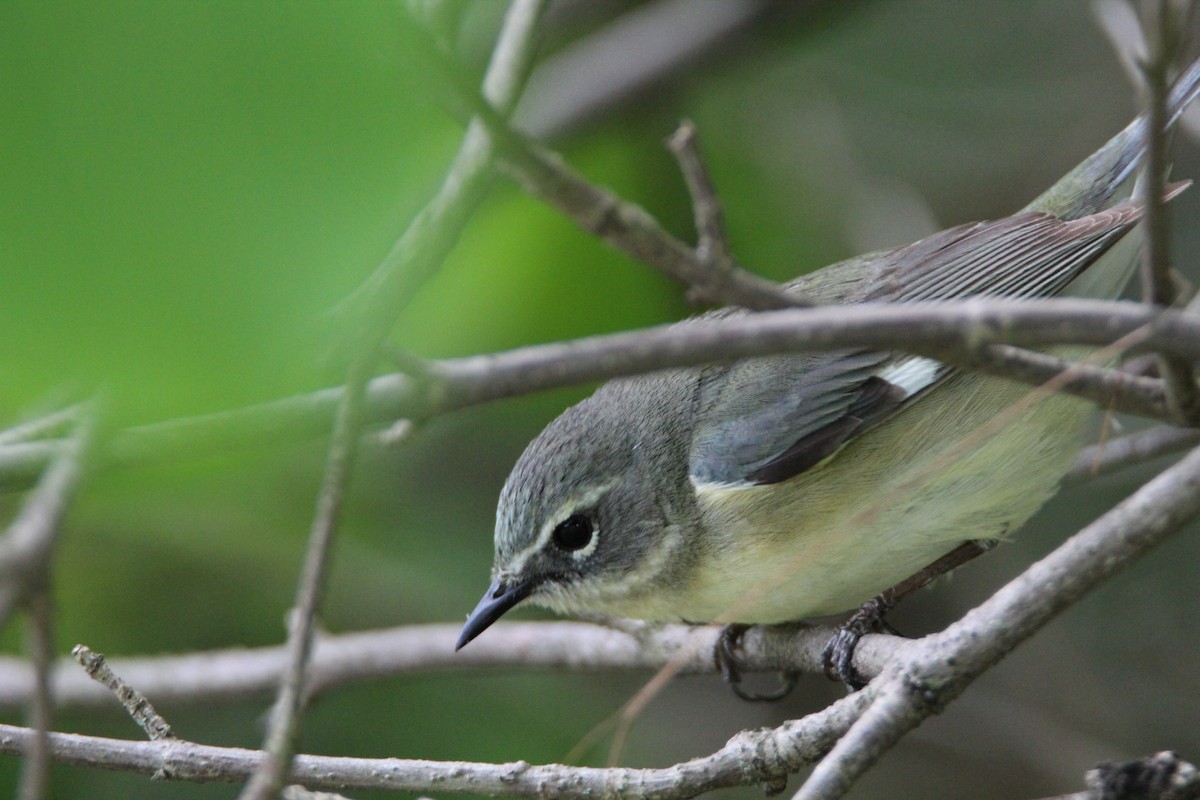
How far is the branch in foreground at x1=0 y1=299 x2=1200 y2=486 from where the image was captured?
1507 millimetres

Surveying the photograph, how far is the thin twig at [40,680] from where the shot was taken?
4.70 feet

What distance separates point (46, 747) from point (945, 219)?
4.92 metres

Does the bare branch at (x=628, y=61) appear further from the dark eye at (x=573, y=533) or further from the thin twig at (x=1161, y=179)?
the thin twig at (x=1161, y=179)

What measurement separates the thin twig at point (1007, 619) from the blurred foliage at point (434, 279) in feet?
3.73

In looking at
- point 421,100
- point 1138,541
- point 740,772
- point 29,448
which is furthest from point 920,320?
point 29,448

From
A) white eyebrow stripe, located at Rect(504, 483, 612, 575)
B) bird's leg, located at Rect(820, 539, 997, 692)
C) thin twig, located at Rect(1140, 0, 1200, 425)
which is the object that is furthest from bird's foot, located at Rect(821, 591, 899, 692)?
thin twig, located at Rect(1140, 0, 1200, 425)

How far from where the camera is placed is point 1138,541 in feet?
5.65

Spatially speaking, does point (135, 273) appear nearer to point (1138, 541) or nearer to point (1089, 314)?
point (1089, 314)

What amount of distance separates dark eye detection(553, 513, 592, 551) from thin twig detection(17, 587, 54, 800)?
1.90 m

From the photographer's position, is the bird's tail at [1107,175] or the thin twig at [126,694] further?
the bird's tail at [1107,175]

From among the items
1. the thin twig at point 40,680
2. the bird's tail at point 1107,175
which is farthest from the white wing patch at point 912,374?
the thin twig at point 40,680

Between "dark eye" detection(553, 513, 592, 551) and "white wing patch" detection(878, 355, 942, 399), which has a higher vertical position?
"white wing patch" detection(878, 355, 942, 399)

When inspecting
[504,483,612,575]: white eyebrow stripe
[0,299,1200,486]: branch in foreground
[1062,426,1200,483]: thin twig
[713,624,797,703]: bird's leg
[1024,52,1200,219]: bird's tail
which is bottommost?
[0,299,1200,486]: branch in foreground

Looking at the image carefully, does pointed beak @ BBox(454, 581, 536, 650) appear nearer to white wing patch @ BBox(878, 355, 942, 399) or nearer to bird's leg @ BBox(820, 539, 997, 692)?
bird's leg @ BBox(820, 539, 997, 692)
